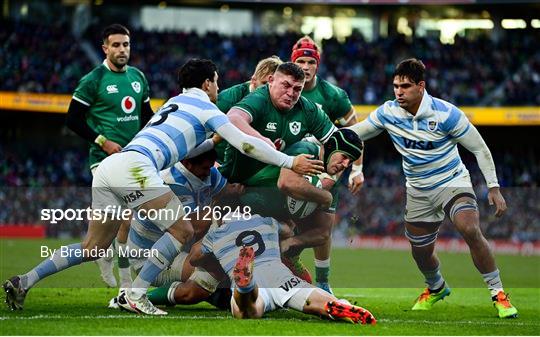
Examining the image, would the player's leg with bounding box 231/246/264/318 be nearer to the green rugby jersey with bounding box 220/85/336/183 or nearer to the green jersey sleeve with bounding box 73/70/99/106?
the green rugby jersey with bounding box 220/85/336/183

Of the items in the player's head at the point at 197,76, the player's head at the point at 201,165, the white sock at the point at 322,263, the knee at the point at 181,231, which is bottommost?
the white sock at the point at 322,263

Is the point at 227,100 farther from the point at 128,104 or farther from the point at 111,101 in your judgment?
the point at 111,101

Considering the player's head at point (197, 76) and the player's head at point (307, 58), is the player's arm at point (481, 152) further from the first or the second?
the player's head at point (197, 76)

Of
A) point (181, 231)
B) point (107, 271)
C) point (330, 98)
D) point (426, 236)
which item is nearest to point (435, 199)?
point (426, 236)

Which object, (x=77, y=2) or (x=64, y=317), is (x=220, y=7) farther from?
(x=64, y=317)

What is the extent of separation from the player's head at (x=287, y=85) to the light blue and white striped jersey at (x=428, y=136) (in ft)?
4.77

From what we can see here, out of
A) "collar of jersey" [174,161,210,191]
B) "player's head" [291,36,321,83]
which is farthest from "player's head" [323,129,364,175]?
"player's head" [291,36,321,83]

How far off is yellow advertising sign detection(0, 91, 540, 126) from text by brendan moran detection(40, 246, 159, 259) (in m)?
23.0

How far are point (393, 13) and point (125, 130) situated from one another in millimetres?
31023

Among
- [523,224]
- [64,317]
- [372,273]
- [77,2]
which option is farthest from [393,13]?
[64,317]

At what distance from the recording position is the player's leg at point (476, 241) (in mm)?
8914

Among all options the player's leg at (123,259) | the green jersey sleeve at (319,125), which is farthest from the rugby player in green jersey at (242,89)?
the player's leg at (123,259)

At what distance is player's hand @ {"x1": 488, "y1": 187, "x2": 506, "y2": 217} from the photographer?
28.6ft

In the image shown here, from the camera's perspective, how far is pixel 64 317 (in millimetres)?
7453
